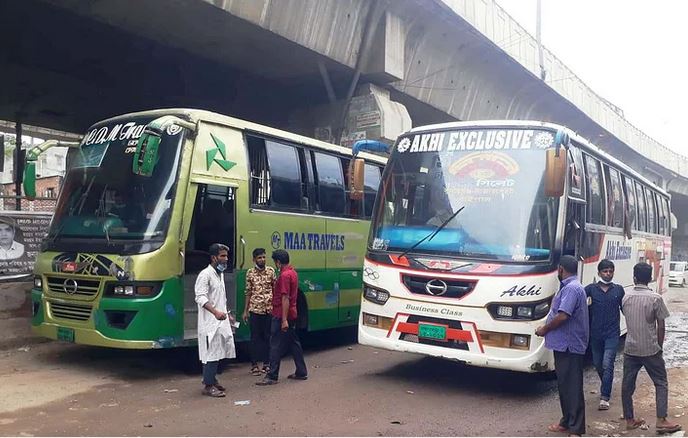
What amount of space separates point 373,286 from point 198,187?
2366 millimetres

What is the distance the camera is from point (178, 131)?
7320 mm

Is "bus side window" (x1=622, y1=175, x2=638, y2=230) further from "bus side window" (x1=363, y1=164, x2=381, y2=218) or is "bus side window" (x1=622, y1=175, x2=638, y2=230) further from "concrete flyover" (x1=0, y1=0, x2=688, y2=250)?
"concrete flyover" (x1=0, y1=0, x2=688, y2=250)

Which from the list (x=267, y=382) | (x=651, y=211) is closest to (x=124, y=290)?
(x=267, y=382)

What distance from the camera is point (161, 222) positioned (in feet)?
23.1

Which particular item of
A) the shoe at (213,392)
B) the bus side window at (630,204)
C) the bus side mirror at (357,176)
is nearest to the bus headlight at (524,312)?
the bus side mirror at (357,176)

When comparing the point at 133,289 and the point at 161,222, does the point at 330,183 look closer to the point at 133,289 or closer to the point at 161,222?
the point at 161,222

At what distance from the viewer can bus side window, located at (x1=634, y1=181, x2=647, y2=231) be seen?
36.1 feet

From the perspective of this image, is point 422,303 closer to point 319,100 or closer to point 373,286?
point 373,286

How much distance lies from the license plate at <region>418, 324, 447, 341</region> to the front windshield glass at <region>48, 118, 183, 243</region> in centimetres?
306

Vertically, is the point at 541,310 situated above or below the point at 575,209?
below

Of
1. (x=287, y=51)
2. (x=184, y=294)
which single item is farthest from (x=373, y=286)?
(x=287, y=51)

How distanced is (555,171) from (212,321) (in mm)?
3839

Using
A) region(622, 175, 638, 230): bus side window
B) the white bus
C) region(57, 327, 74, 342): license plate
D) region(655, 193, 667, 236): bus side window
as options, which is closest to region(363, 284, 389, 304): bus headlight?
the white bus

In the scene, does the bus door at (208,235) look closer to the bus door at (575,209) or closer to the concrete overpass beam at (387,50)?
the bus door at (575,209)
